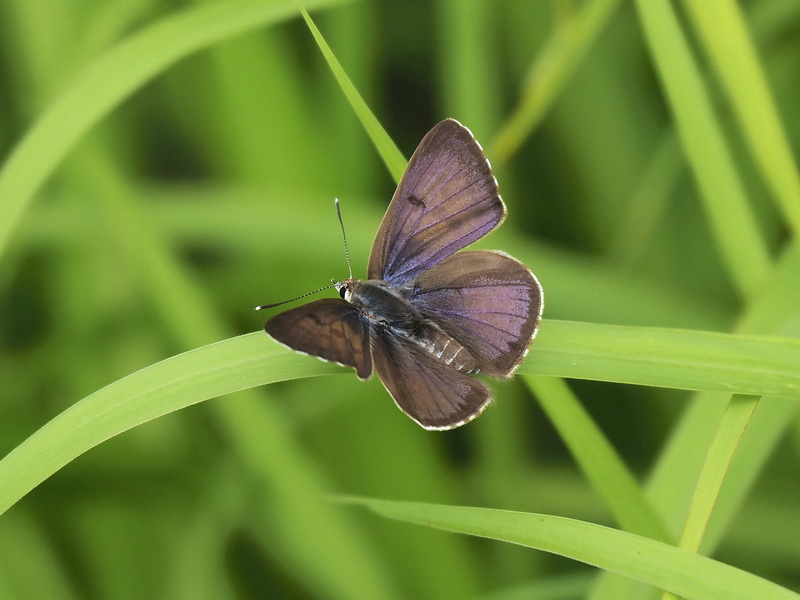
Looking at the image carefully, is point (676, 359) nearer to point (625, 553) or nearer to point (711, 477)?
point (711, 477)

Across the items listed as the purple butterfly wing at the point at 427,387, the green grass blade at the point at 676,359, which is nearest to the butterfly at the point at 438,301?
the purple butterfly wing at the point at 427,387

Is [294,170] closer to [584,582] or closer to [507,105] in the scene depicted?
[507,105]

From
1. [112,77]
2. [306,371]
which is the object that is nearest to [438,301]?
[306,371]

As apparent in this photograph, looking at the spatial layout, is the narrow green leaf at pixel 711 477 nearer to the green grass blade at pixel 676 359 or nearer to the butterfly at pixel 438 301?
the green grass blade at pixel 676 359

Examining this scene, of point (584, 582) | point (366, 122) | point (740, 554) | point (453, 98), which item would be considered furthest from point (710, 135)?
point (740, 554)

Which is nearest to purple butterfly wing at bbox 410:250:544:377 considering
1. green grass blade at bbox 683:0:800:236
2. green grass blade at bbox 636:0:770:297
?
green grass blade at bbox 636:0:770:297

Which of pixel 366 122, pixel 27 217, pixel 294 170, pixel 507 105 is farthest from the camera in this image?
pixel 507 105

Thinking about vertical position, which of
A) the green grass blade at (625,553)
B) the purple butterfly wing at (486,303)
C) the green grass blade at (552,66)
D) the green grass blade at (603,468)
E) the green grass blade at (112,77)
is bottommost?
the green grass blade at (625,553)
